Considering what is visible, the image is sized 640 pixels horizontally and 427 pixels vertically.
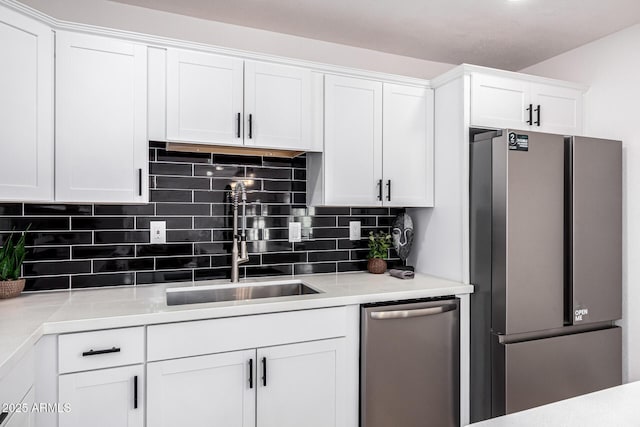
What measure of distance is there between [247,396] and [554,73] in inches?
116

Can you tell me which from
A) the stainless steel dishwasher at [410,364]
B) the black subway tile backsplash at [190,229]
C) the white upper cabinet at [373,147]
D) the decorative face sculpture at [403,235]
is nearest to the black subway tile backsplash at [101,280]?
the black subway tile backsplash at [190,229]

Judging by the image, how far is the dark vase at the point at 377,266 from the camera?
8.93ft

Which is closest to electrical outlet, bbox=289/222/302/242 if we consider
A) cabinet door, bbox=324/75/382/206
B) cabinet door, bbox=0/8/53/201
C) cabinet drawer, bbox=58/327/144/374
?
cabinet door, bbox=324/75/382/206

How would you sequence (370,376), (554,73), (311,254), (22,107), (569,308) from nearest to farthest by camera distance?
(22,107)
(370,376)
(569,308)
(311,254)
(554,73)

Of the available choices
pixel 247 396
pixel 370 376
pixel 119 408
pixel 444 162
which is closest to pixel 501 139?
pixel 444 162

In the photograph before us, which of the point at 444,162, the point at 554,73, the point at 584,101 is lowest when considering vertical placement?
the point at 444,162

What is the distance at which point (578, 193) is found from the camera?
2277 mm

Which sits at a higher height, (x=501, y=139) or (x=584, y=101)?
(x=584, y=101)

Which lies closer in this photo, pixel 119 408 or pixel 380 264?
pixel 119 408

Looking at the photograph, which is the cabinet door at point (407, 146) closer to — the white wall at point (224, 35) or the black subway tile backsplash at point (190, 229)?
the black subway tile backsplash at point (190, 229)

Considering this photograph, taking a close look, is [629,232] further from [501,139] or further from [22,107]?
[22,107]

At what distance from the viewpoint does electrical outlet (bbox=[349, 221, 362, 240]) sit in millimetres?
2807

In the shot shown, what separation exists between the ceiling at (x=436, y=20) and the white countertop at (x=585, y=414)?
200cm

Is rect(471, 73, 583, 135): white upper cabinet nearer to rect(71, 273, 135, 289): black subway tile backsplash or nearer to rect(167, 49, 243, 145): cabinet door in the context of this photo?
rect(167, 49, 243, 145): cabinet door
